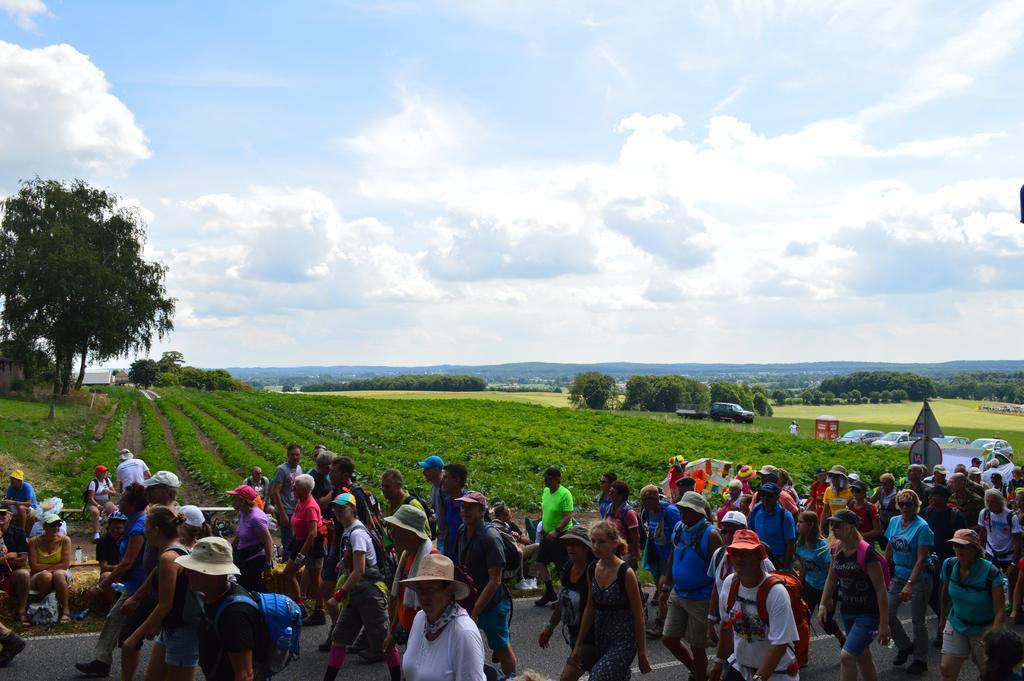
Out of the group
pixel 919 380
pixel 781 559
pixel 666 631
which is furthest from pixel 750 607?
pixel 919 380

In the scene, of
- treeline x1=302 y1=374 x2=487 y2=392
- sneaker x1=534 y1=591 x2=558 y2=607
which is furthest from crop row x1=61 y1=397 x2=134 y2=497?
A: treeline x1=302 y1=374 x2=487 y2=392

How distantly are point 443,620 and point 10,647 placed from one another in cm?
559

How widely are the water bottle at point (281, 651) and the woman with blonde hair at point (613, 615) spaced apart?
2.03 m

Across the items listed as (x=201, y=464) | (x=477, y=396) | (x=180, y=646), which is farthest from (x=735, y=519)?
(x=477, y=396)

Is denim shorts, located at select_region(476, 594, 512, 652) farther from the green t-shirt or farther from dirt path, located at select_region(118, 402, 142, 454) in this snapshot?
dirt path, located at select_region(118, 402, 142, 454)

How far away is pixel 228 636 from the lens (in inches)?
178

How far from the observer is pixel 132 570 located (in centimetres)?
708

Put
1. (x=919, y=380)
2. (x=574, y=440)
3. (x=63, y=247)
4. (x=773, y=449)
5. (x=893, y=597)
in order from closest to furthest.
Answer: (x=893, y=597), (x=773, y=449), (x=574, y=440), (x=63, y=247), (x=919, y=380)

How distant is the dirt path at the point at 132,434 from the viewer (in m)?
31.5

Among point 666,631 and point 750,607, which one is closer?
point 750,607

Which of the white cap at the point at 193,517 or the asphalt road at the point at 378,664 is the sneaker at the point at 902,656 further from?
the white cap at the point at 193,517

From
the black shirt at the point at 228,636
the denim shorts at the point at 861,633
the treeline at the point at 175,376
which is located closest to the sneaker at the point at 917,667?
the denim shorts at the point at 861,633

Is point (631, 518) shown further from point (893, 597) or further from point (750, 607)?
point (750, 607)

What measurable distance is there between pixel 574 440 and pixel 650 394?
182 ft
